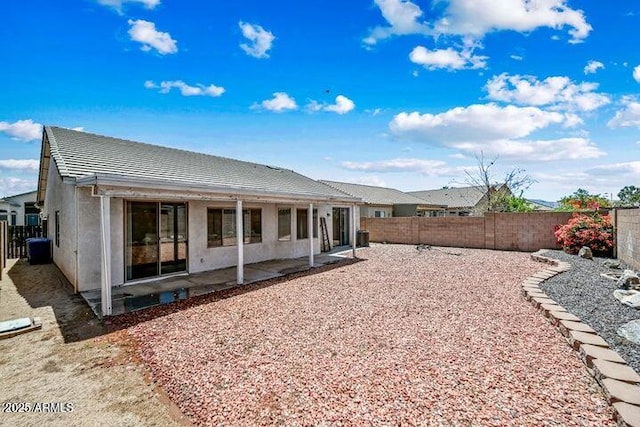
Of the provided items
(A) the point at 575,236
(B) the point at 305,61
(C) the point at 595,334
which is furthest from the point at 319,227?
(C) the point at 595,334

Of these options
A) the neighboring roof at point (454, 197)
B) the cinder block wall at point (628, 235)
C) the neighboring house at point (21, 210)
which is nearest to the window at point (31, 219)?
the neighboring house at point (21, 210)

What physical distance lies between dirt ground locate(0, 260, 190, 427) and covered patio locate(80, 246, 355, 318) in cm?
63

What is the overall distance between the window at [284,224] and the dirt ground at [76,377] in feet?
23.5

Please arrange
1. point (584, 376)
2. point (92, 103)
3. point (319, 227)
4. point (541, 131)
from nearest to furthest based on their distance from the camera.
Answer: point (584, 376) < point (92, 103) < point (319, 227) < point (541, 131)

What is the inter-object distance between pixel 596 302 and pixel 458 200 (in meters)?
27.8

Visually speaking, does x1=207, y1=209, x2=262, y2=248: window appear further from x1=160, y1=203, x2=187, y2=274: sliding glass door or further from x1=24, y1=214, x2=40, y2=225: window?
x1=24, y1=214, x2=40, y2=225: window

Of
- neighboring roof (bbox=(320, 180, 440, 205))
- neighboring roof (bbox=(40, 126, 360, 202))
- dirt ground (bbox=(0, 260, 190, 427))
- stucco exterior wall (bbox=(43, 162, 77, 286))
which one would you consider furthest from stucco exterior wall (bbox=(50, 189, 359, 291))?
neighboring roof (bbox=(320, 180, 440, 205))

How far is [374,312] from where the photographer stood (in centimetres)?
578

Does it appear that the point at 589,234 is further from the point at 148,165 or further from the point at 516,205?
Result: the point at 148,165

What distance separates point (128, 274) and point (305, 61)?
879 centimetres

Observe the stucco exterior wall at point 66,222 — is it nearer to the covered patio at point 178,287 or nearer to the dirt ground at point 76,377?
the covered patio at point 178,287

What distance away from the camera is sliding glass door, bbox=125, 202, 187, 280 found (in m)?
7.95

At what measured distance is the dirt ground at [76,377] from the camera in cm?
288

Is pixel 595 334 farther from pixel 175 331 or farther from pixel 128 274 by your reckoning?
pixel 128 274
